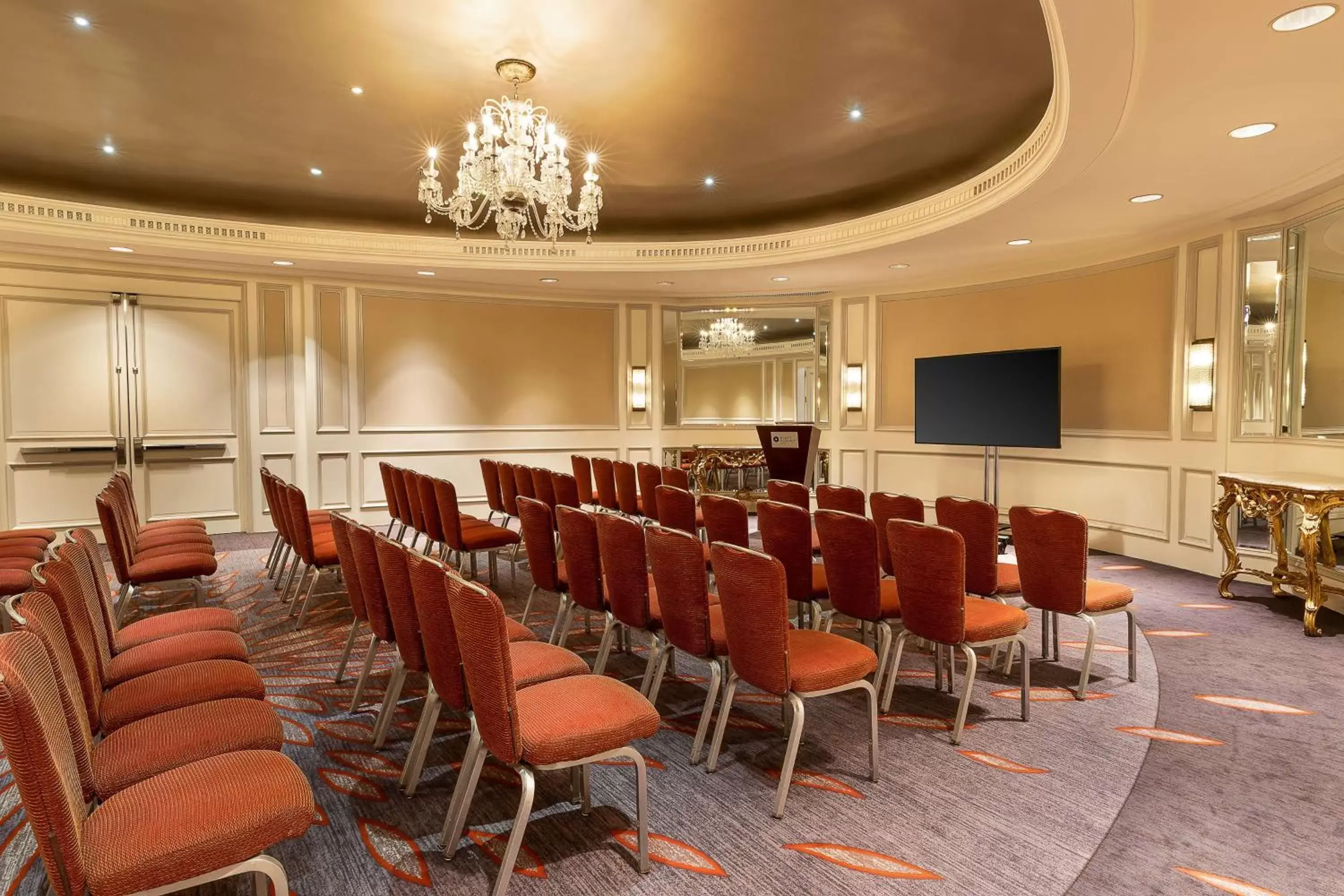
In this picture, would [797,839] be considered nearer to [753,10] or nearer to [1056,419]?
[753,10]

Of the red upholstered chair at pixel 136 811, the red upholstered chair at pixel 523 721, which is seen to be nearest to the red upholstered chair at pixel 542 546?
the red upholstered chair at pixel 523 721

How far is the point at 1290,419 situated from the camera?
18.2ft

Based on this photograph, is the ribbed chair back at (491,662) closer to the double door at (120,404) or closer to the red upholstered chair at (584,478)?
the red upholstered chair at (584,478)

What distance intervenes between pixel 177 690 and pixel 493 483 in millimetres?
4485

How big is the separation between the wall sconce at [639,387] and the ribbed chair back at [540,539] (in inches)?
241

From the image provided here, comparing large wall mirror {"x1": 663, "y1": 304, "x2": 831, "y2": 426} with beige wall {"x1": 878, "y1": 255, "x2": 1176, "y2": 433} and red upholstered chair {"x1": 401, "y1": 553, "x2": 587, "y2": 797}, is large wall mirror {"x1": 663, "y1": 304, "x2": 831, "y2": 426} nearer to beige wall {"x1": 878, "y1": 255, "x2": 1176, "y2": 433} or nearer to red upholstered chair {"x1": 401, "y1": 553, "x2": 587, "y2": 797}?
beige wall {"x1": 878, "y1": 255, "x2": 1176, "y2": 433}

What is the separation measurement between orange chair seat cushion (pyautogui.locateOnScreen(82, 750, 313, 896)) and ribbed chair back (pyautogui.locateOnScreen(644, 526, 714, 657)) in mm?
1420

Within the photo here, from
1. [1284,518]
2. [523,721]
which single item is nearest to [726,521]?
[523,721]

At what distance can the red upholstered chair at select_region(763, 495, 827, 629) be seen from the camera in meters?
3.62

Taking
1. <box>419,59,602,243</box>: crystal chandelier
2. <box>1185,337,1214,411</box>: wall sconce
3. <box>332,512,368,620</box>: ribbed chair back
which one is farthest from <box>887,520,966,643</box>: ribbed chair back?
<box>1185,337,1214,411</box>: wall sconce

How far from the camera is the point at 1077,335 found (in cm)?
754

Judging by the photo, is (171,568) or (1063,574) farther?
(171,568)

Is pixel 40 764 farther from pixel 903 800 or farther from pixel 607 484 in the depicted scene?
pixel 607 484

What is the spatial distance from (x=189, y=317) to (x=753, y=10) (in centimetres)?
688
